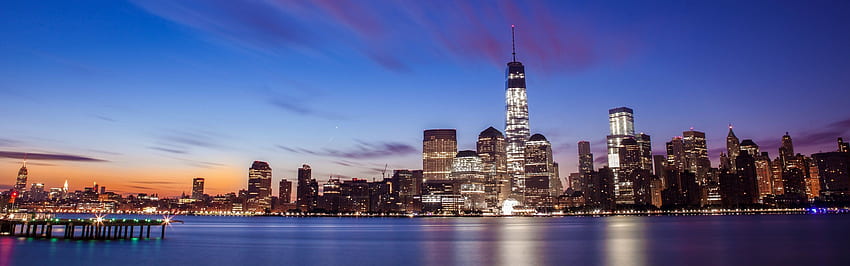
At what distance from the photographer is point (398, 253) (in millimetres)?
76188

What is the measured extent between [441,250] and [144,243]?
138 ft

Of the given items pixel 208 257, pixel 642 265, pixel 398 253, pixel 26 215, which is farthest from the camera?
pixel 26 215

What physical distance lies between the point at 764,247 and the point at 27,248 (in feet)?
306

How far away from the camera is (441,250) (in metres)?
80.6

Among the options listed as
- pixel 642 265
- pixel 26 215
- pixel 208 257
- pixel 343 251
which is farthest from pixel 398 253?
pixel 26 215

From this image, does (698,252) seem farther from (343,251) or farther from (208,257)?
(208,257)

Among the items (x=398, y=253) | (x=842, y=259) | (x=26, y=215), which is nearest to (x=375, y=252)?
(x=398, y=253)

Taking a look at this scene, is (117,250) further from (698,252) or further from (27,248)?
(698,252)

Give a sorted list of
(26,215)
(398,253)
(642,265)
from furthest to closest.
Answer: (26,215) < (398,253) < (642,265)

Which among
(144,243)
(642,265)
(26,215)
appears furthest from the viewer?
(26,215)

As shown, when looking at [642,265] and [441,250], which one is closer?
[642,265]

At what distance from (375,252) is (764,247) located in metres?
51.5

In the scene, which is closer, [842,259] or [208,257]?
[842,259]

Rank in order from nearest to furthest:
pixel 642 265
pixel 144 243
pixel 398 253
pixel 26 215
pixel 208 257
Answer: pixel 642 265
pixel 208 257
pixel 398 253
pixel 144 243
pixel 26 215
